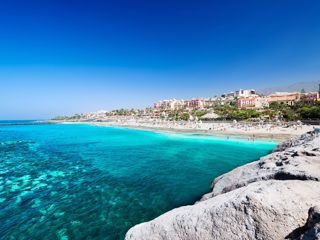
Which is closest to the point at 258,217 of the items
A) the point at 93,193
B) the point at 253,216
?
the point at 253,216

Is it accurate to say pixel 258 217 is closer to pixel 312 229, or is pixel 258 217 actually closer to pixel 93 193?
pixel 312 229

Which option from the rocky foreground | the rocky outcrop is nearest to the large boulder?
the rocky foreground

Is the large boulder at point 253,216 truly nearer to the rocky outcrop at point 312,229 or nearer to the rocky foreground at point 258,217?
the rocky foreground at point 258,217

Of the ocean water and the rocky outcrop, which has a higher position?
the rocky outcrop

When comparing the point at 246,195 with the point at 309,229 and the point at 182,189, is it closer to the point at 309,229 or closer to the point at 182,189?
the point at 309,229

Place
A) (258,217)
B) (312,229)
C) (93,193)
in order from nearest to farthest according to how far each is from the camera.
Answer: (312,229)
(258,217)
(93,193)

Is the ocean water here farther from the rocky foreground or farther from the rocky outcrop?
the rocky outcrop

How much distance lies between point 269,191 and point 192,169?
16.4m

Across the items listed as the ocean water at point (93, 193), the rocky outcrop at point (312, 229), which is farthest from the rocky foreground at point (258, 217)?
the ocean water at point (93, 193)

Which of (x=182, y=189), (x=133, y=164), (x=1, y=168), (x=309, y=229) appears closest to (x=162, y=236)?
(x=309, y=229)

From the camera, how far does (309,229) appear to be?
10.8 feet

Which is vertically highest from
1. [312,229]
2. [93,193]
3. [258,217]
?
[312,229]

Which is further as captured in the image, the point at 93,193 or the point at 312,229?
the point at 93,193

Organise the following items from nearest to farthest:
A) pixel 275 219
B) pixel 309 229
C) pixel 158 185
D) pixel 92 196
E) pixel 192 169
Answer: pixel 309 229 → pixel 275 219 → pixel 92 196 → pixel 158 185 → pixel 192 169
